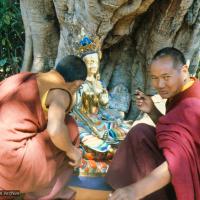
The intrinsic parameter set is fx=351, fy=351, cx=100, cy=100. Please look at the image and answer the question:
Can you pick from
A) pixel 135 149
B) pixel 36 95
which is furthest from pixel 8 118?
pixel 135 149

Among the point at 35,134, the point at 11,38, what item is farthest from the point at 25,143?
the point at 11,38

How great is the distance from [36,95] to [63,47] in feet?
6.44

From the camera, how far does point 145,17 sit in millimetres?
4438

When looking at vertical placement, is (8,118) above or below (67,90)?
below

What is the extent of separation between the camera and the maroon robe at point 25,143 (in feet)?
7.07

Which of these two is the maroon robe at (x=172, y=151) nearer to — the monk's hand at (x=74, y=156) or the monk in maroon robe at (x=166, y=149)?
the monk in maroon robe at (x=166, y=149)

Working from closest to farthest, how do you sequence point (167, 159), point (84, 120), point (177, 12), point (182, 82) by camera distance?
1. point (167, 159)
2. point (182, 82)
3. point (84, 120)
4. point (177, 12)

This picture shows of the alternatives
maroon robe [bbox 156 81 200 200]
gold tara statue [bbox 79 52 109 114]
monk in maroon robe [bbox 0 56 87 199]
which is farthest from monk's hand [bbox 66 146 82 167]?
gold tara statue [bbox 79 52 109 114]

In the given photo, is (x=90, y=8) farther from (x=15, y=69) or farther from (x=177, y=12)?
(x=15, y=69)

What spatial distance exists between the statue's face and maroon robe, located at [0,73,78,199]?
1.14m

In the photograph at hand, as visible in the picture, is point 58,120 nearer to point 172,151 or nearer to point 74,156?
point 74,156

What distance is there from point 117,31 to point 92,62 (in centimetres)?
88

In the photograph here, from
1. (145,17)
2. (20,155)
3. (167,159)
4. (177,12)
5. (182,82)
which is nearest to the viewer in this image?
(167,159)

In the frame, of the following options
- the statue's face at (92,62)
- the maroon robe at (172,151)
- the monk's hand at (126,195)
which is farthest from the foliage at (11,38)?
the monk's hand at (126,195)
